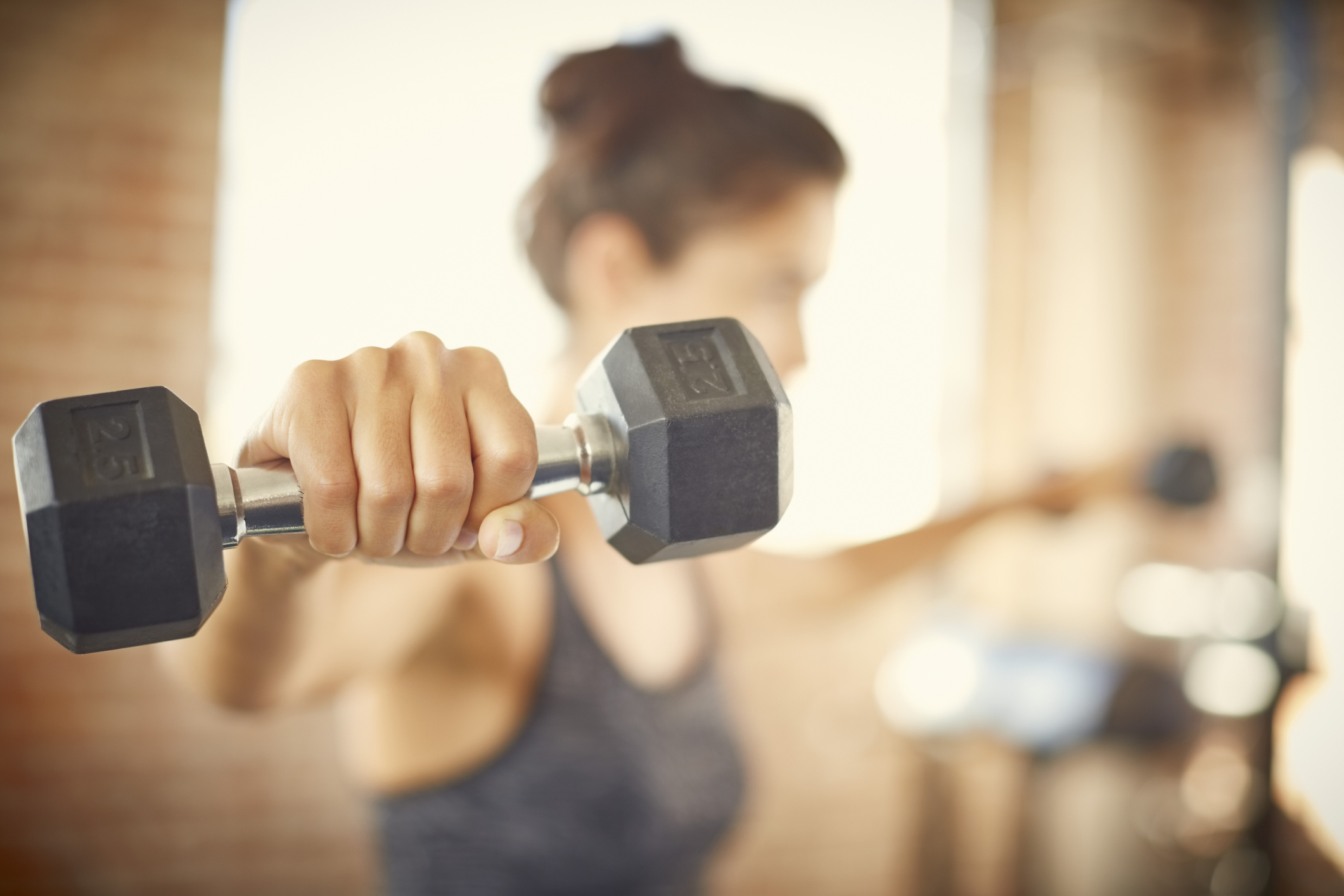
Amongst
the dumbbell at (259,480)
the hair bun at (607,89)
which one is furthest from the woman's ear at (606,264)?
the dumbbell at (259,480)

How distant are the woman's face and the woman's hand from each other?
2.02 ft

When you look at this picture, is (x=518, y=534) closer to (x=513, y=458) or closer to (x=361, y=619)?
(x=513, y=458)

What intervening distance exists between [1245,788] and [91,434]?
2174mm

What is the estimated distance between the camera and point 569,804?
3.06ft

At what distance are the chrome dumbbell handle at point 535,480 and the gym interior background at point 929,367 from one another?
3.27 feet

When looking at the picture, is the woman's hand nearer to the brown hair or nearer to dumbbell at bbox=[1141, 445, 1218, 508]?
the brown hair

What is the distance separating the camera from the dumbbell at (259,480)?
31 cm

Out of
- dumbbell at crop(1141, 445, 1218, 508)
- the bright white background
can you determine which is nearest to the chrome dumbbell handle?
the bright white background

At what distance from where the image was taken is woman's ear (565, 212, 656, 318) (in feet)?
3.28

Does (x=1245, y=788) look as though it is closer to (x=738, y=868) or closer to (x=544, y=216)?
(x=738, y=868)

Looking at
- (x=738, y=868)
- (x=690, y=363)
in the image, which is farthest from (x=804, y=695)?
(x=690, y=363)

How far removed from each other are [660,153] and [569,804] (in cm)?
78

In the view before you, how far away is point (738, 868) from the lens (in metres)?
2.04

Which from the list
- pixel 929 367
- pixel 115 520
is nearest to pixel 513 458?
pixel 115 520
